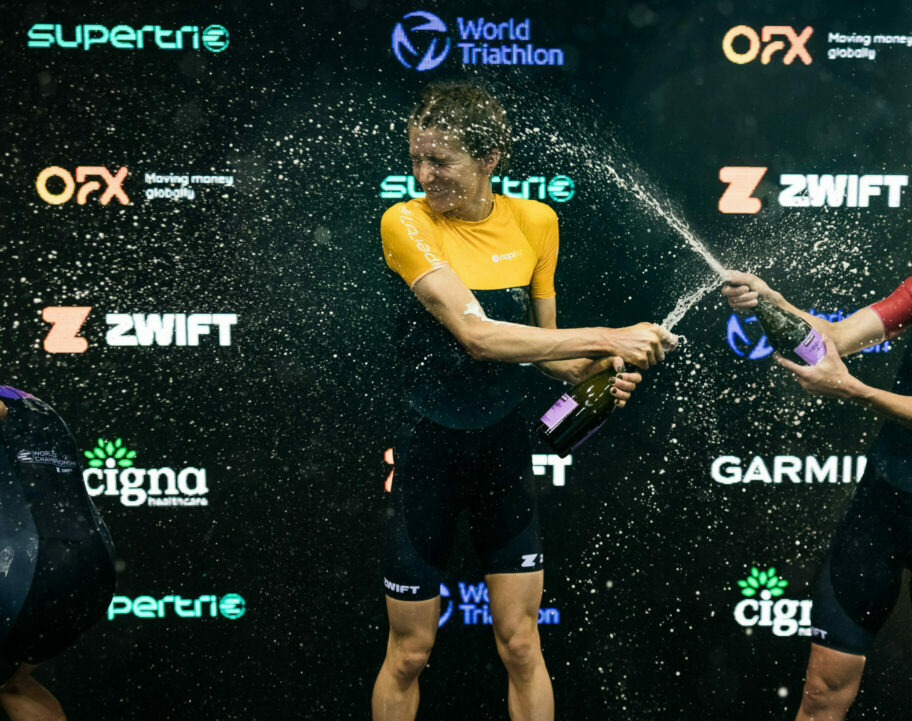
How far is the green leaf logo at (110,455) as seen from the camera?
2791 millimetres

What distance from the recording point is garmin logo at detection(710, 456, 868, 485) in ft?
9.30

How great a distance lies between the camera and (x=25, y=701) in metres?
2.29

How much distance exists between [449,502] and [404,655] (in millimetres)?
449

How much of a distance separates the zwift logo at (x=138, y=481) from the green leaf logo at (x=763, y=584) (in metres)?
1.92

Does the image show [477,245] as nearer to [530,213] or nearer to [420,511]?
[530,213]

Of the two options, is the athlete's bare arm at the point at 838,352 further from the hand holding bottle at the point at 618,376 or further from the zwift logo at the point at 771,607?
the zwift logo at the point at 771,607

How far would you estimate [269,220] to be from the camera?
8.89 feet

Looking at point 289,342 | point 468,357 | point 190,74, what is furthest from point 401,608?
point 190,74

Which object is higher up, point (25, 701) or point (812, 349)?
point (812, 349)

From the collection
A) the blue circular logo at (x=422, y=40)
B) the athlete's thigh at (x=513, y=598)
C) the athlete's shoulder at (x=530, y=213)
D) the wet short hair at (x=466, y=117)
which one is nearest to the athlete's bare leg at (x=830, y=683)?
the athlete's thigh at (x=513, y=598)

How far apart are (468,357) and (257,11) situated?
1.38 meters

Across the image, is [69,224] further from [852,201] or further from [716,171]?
[852,201]

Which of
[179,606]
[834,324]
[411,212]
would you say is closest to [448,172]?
[411,212]

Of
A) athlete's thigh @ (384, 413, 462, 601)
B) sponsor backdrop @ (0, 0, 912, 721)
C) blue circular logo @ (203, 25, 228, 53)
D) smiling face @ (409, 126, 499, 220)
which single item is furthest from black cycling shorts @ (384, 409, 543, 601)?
blue circular logo @ (203, 25, 228, 53)
